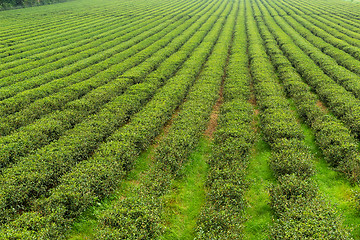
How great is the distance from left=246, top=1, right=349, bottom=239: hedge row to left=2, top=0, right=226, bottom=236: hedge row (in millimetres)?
7611

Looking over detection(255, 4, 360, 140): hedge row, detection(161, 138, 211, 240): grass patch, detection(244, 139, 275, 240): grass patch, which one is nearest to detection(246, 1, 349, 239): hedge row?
detection(244, 139, 275, 240): grass patch

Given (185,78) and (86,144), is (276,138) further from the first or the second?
(86,144)

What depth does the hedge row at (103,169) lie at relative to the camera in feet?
25.6

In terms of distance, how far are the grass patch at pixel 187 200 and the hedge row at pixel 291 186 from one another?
3.49 meters

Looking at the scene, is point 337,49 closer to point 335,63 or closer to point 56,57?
point 335,63

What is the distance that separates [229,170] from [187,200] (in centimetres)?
269

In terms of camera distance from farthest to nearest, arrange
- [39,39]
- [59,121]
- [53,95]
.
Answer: [39,39] < [53,95] < [59,121]

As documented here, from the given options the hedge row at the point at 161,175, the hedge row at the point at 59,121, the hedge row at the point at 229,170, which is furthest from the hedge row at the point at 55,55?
the hedge row at the point at 229,170

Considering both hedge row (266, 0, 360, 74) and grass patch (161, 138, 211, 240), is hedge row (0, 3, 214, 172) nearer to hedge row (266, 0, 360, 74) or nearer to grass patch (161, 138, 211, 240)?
grass patch (161, 138, 211, 240)

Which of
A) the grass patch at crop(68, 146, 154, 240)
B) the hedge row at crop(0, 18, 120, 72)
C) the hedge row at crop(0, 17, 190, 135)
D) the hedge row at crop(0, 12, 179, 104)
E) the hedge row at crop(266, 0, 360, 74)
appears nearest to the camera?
the grass patch at crop(68, 146, 154, 240)

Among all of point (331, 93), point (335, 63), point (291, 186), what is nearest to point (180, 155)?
point (291, 186)

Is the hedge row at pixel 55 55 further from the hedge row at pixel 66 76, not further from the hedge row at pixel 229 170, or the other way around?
the hedge row at pixel 229 170

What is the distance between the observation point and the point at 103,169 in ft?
32.4

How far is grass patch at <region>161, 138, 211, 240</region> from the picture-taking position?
8896mm
